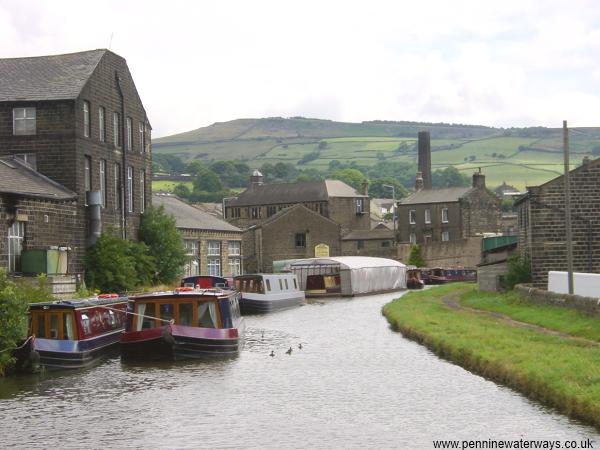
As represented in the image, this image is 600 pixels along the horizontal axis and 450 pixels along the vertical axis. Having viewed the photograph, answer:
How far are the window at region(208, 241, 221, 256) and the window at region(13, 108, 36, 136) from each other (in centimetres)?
3029

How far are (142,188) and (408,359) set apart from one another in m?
29.4

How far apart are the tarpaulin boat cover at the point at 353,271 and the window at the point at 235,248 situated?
27.1 feet

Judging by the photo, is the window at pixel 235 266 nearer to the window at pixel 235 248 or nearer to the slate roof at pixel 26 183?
the window at pixel 235 248

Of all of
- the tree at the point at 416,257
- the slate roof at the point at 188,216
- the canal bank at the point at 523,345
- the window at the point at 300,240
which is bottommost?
the canal bank at the point at 523,345

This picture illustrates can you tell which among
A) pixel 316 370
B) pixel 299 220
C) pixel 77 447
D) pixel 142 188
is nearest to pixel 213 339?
pixel 316 370

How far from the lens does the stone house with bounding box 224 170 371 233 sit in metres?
120

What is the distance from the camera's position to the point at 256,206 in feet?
411

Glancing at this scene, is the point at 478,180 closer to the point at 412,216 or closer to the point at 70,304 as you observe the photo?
the point at 412,216

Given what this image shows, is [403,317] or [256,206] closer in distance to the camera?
[403,317]

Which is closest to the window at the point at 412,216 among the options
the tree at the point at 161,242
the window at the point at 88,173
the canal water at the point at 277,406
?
the tree at the point at 161,242

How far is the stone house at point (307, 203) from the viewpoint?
393ft

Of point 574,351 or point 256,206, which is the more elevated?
point 256,206

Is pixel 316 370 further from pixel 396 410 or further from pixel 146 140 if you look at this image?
pixel 146 140

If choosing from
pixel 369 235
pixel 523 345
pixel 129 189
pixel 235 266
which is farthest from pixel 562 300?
pixel 369 235
